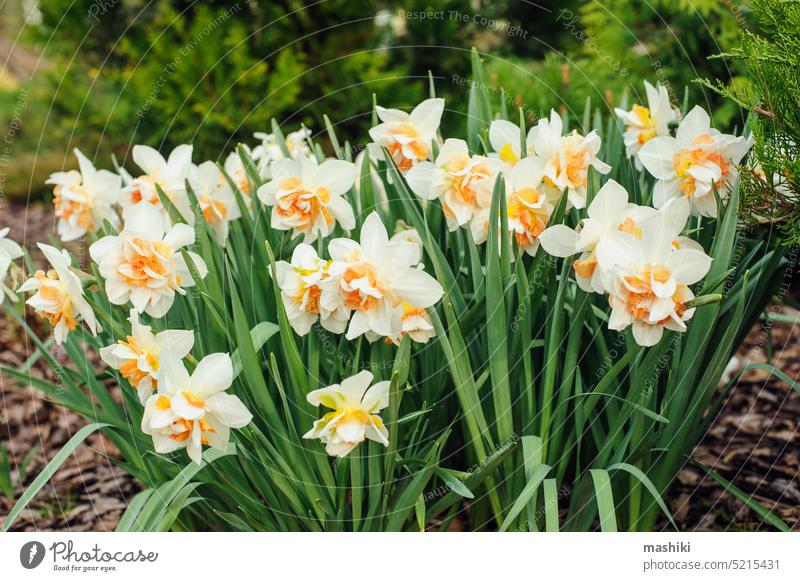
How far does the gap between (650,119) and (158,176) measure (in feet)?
3.75

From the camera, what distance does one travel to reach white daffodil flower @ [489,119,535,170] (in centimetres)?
156

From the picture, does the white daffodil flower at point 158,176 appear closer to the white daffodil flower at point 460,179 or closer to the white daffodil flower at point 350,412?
the white daffodil flower at point 460,179

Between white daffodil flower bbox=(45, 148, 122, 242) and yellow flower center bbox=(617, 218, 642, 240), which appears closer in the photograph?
yellow flower center bbox=(617, 218, 642, 240)

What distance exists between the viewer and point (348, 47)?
396 centimetres

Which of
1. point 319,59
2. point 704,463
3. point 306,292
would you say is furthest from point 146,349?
point 319,59

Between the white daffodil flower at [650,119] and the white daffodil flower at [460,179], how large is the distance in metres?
0.46

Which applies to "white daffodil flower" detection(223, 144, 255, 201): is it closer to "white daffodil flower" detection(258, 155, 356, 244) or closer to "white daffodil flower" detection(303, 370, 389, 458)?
"white daffodil flower" detection(258, 155, 356, 244)

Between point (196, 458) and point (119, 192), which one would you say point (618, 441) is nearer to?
point (196, 458)

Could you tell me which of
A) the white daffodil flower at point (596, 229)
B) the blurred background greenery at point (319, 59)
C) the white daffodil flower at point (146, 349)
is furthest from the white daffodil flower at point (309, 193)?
the blurred background greenery at point (319, 59)

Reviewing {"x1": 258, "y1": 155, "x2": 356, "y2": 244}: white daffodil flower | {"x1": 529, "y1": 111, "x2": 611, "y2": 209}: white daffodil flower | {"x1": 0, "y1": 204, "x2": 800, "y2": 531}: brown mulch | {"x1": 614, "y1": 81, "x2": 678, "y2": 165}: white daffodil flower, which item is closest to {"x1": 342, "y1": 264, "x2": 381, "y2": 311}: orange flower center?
{"x1": 258, "y1": 155, "x2": 356, "y2": 244}: white daffodil flower

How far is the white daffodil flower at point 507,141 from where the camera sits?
1.56m

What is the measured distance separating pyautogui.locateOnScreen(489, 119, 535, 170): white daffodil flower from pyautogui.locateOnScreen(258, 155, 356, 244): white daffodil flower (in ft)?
1.02
